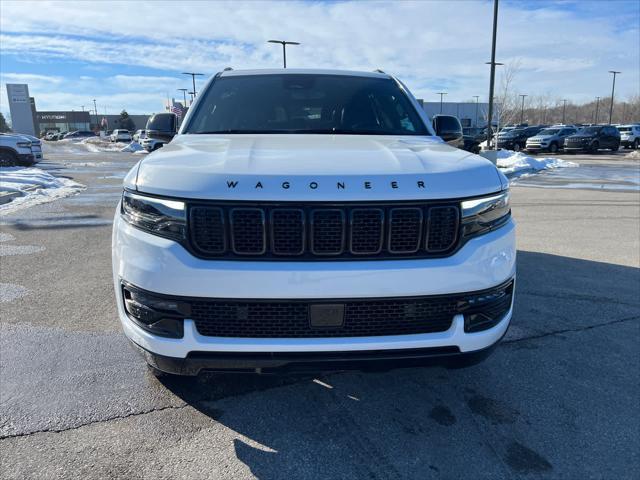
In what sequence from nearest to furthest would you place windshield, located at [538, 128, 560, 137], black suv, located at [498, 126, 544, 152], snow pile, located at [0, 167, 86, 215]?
snow pile, located at [0, 167, 86, 215] → windshield, located at [538, 128, 560, 137] → black suv, located at [498, 126, 544, 152]

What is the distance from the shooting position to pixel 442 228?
227 centimetres

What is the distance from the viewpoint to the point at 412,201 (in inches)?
86.5

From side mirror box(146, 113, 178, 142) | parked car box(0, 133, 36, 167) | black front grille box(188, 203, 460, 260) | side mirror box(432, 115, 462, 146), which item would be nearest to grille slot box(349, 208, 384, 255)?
black front grille box(188, 203, 460, 260)

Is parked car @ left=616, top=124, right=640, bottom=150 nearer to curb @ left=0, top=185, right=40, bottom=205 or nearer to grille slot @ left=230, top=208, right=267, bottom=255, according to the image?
curb @ left=0, top=185, right=40, bottom=205

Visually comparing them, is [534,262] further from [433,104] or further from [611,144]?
[433,104]

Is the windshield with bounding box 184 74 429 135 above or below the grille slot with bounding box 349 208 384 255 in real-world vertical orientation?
above

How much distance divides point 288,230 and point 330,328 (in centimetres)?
49

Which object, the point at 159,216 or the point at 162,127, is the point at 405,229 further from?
the point at 162,127

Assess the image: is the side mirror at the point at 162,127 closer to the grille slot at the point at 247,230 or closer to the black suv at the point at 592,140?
the grille slot at the point at 247,230

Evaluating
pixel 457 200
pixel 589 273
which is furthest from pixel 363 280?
pixel 589 273

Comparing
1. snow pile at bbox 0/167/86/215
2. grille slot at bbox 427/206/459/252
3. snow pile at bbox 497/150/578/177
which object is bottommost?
snow pile at bbox 497/150/578/177

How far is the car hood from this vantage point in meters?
2.15

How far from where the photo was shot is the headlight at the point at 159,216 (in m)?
2.19

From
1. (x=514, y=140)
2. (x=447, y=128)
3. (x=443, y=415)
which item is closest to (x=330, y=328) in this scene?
(x=443, y=415)
